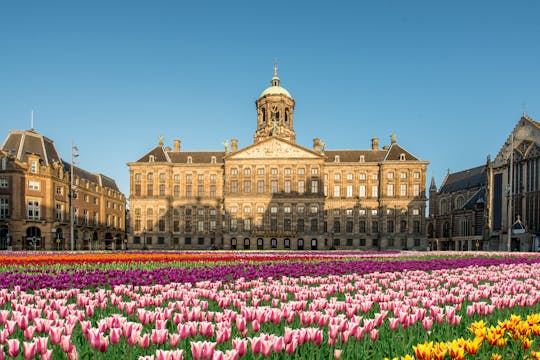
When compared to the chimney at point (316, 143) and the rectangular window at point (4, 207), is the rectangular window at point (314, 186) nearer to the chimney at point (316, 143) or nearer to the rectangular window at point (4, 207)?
the chimney at point (316, 143)

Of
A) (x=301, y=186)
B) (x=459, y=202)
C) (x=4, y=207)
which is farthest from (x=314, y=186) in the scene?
(x=4, y=207)

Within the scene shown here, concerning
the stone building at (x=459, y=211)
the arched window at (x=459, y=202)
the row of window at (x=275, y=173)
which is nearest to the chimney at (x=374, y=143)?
the row of window at (x=275, y=173)

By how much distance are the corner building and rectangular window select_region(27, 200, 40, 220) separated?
1903cm

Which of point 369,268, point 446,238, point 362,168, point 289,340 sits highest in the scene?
point 362,168

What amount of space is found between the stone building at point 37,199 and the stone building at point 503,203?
55365 mm

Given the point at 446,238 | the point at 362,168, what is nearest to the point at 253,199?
the point at 362,168

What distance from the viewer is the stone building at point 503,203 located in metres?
63.0

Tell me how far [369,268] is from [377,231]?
2500 inches

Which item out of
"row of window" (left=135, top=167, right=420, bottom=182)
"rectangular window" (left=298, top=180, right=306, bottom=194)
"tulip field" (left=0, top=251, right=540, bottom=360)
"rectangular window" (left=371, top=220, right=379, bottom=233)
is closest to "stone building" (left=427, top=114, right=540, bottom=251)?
"row of window" (left=135, top=167, right=420, bottom=182)

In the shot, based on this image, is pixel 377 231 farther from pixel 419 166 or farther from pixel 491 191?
pixel 491 191

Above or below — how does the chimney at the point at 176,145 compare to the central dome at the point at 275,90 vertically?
below

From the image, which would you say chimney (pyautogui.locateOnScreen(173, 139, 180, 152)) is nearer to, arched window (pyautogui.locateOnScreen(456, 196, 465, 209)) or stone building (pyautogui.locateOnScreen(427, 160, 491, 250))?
stone building (pyautogui.locateOnScreen(427, 160, 491, 250))

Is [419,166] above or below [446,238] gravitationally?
above

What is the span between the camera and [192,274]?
13281 millimetres
